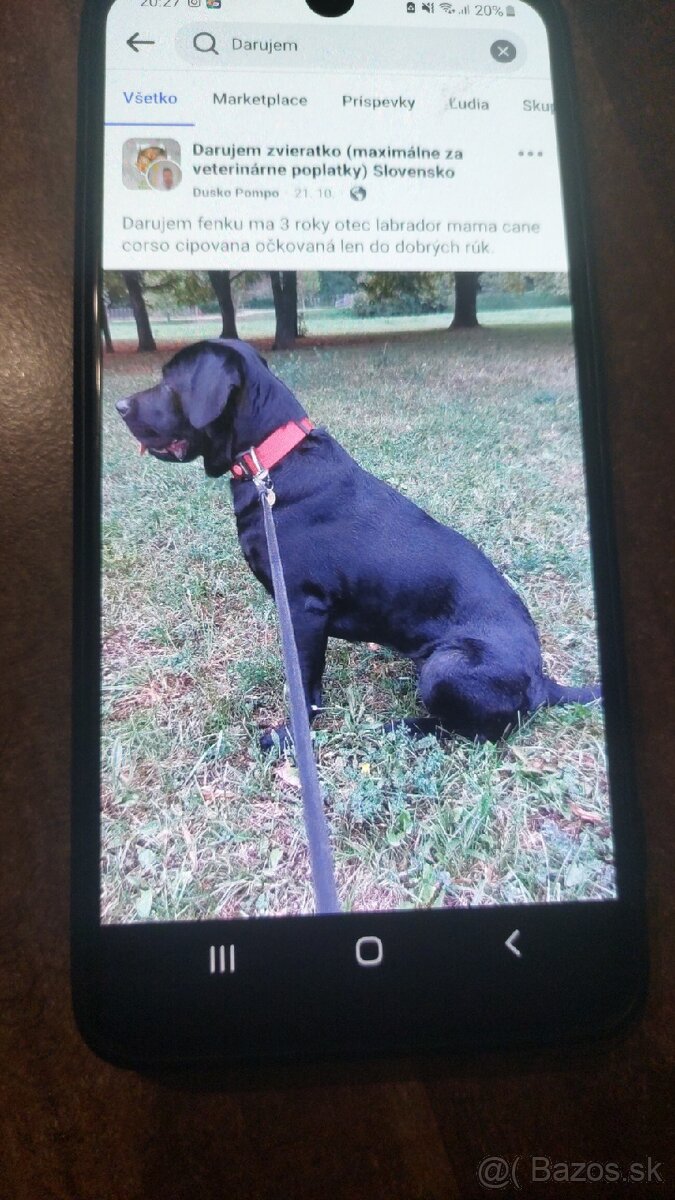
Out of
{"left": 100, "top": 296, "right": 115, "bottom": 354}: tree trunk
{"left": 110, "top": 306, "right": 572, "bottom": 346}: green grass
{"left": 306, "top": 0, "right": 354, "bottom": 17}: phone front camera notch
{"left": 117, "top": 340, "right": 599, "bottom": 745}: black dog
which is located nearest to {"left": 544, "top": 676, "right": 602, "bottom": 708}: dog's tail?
{"left": 117, "top": 340, "right": 599, "bottom": 745}: black dog

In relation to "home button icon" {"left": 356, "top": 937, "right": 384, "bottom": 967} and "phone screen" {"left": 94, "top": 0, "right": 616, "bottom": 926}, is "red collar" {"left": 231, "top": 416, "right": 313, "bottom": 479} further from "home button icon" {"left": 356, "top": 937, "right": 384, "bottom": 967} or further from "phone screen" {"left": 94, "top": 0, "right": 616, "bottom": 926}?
"home button icon" {"left": 356, "top": 937, "right": 384, "bottom": 967}

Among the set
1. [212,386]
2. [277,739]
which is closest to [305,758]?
[277,739]

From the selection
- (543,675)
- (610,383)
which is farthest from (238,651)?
(610,383)

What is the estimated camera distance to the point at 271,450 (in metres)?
0.53

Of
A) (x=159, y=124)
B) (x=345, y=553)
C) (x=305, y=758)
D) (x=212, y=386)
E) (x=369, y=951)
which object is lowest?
(x=369, y=951)

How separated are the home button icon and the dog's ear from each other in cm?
34

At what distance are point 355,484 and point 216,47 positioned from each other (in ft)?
0.97

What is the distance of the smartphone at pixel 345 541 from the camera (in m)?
0.45

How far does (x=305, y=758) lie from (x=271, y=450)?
0.68 ft

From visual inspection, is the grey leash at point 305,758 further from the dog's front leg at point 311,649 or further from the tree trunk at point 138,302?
the tree trunk at point 138,302

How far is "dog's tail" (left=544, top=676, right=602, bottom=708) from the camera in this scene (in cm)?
49

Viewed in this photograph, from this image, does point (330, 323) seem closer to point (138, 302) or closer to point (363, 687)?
point (138, 302)

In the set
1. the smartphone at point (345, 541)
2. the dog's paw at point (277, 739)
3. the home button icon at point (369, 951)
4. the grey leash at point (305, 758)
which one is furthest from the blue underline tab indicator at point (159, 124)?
the home button icon at point (369, 951)

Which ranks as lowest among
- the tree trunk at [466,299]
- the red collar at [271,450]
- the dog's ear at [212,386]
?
the red collar at [271,450]
